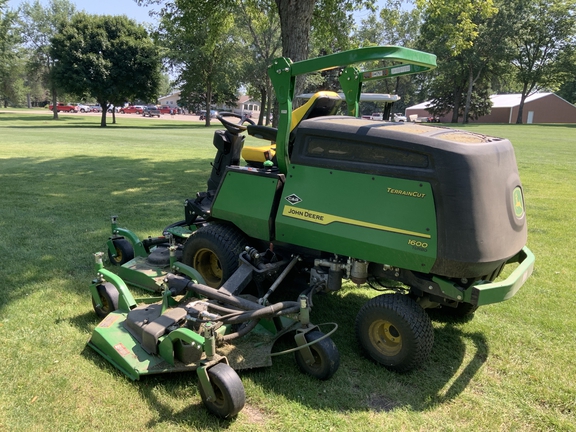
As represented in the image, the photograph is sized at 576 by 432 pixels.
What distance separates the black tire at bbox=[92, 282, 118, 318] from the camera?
360 cm

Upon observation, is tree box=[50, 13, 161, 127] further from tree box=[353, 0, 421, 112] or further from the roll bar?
the roll bar

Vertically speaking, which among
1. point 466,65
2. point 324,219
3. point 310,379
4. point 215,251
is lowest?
point 310,379

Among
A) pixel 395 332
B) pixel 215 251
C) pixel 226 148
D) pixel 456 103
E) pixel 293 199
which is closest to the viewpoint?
pixel 395 332

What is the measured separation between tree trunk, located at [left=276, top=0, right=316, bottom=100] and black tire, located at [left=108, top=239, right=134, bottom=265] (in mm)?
5137

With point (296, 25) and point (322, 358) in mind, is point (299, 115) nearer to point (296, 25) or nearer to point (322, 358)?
point (322, 358)

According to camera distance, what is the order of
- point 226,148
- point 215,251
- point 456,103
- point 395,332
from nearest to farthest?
1. point 395,332
2. point 215,251
3. point 226,148
4. point 456,103

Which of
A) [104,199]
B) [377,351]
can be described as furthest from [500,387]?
[104,199]

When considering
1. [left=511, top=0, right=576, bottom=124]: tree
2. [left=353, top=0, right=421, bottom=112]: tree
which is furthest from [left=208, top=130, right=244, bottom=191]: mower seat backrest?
[left=511, top=0, right=576, bottom=124]: tree

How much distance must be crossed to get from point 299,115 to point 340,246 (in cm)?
143

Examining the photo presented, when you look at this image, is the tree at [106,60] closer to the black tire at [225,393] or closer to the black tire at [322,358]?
the black tire at [322,358]

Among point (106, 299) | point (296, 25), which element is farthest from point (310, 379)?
point (296, 25)

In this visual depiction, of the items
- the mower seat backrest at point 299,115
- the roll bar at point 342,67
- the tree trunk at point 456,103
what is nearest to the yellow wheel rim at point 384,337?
the roll bar at point 342,67

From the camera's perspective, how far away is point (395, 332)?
324 centimetres

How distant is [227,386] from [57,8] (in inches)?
2354
